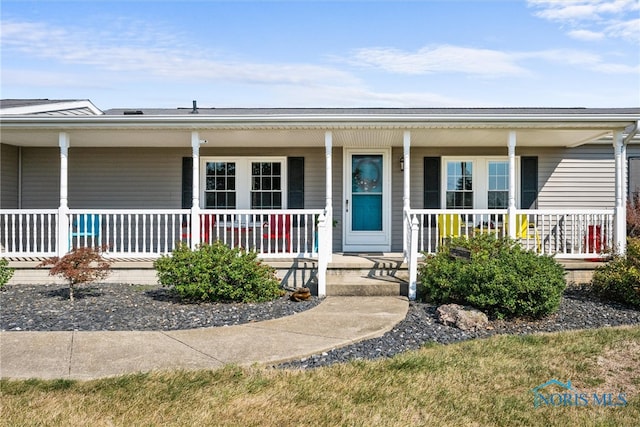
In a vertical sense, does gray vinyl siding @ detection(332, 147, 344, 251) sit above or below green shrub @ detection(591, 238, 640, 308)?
above

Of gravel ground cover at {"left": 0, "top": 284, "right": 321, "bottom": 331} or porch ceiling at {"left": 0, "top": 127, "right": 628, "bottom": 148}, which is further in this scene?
porch ceiling at {"left": 0, "top": 127, "right": 628, "bottom": 148}

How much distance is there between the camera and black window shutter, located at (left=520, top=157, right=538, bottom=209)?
1024 cm

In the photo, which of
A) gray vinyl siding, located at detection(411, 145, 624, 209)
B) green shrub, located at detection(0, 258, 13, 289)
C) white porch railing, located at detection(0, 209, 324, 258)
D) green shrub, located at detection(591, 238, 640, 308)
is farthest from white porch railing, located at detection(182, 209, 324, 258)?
green shrub, located at detection(591, 238, 640, 308)

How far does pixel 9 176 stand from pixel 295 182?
5686 millimetres

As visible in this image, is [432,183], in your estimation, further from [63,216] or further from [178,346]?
[178,346]

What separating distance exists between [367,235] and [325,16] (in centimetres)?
418

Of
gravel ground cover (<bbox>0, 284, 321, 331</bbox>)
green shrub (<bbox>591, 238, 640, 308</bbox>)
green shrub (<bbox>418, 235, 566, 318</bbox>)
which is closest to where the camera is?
gravel ground cover (<bbox>0, 284, 321, 331</bbox>)

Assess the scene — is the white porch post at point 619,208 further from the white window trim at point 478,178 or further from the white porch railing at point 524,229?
the white window trim at point 478,178

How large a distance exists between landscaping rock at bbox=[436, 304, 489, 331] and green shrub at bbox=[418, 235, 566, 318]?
200 millimetres

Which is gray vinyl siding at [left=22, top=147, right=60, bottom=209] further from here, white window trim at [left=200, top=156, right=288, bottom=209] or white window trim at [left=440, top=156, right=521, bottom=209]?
white window trim at [left=440, top=156, right=521, bottom=209]

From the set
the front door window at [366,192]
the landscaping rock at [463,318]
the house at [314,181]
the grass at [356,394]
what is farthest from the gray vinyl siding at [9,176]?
the landscaping rock at [463,318]

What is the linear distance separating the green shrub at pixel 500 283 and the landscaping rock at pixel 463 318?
0.66 feet

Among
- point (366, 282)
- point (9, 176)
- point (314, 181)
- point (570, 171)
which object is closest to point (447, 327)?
point (366, 282)

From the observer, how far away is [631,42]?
329 inches
